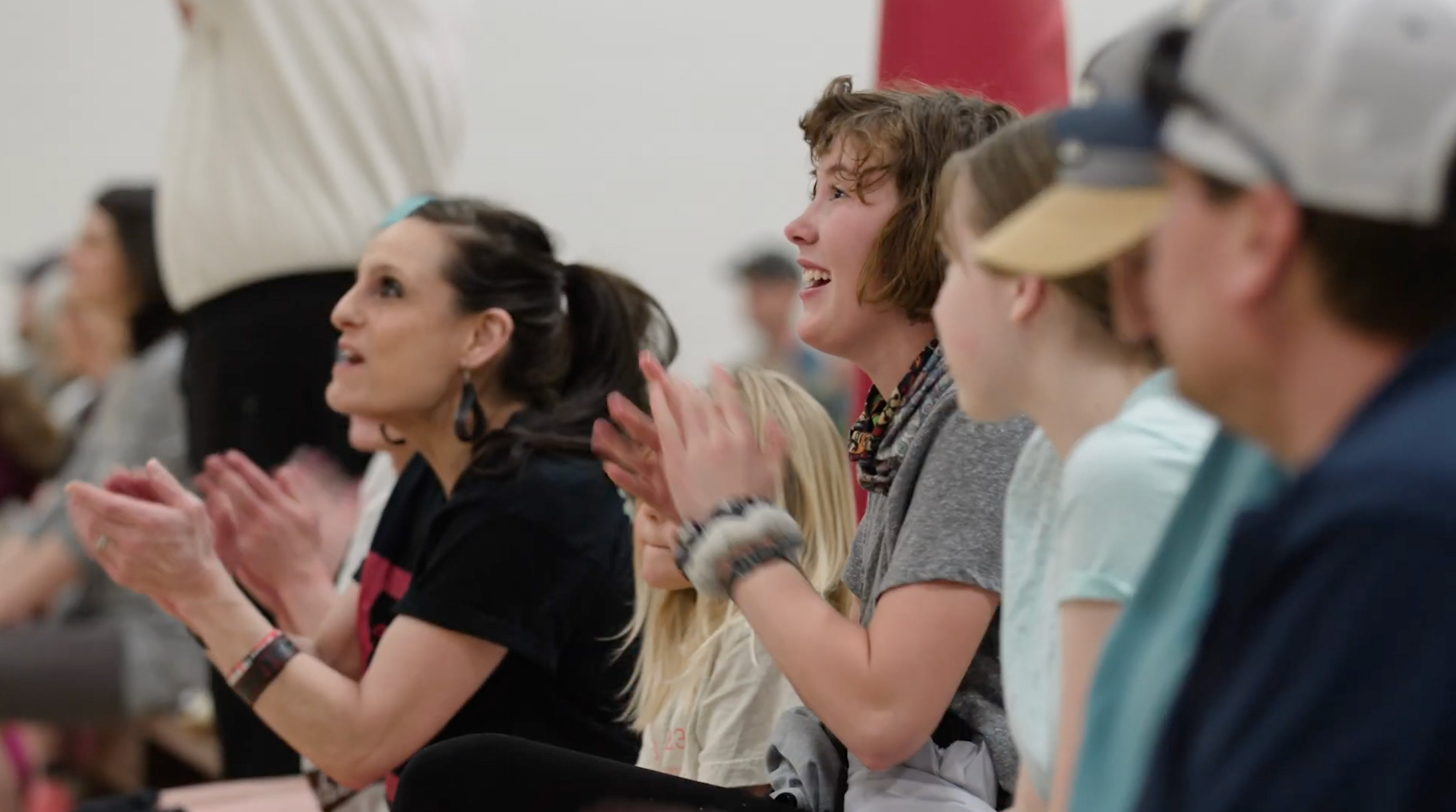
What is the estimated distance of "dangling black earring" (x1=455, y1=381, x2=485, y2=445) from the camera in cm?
188

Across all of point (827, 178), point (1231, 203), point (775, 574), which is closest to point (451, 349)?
point (827, 178)

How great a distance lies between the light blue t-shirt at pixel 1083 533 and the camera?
1.00 meters

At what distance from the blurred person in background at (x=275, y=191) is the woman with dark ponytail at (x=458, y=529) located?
0.44 meters

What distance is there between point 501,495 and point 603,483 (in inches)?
4.4

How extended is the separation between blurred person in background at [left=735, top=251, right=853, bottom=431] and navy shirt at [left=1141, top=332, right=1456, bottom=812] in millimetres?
3993

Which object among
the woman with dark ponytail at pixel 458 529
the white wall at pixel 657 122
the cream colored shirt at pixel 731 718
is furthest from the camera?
the white wall at pixel 657 122

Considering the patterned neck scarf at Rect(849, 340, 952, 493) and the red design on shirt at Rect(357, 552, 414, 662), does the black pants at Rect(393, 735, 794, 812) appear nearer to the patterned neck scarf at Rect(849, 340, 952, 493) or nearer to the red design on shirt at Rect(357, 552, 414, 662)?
the patterned neck scarf at Rect(849, 340, 952, 493)

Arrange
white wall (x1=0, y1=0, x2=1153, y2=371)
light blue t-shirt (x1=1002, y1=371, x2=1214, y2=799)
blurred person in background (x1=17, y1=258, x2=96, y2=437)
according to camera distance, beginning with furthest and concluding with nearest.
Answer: white wall (x1=0, y1=0, x2=1153, y2=371) → blurred person in background (x1=17, y1=258, x2=96, y2=437) → light blue t-shirt (x1=1002, y1=371, x2=1214, y2=799)

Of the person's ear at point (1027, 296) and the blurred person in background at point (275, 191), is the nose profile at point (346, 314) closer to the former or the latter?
the blurred person in background at point (275, 191)

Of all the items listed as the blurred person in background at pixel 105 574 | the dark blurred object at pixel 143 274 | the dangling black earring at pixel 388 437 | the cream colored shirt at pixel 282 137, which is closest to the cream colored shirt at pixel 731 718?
the dangling black earring at pixel 388 437

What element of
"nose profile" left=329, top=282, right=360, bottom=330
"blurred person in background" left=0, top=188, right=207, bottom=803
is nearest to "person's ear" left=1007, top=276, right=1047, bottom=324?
"nose profile" left=329, top=282, right=360, bottom=330

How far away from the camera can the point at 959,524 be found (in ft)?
4.19

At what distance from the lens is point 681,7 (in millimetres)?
4832

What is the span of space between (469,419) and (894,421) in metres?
0.64
